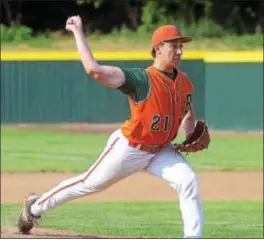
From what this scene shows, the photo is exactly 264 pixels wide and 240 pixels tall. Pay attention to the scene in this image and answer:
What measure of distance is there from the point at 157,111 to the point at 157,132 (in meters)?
0.17

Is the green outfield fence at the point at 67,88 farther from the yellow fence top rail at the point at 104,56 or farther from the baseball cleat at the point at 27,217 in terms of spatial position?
the baseball cleat at the point at 27,217

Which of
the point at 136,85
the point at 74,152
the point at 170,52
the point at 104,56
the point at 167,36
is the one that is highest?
the point at 167,36

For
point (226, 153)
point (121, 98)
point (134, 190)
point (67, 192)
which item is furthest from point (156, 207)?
point (121, 98)

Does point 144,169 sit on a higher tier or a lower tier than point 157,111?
lower

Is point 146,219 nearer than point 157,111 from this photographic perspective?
No

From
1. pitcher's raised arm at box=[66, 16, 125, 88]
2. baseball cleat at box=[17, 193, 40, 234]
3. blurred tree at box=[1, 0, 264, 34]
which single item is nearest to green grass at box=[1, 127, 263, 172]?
baseball cleat at box=[17, 193, 40, 234]

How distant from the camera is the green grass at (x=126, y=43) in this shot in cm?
2884

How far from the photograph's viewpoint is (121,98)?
917 inches

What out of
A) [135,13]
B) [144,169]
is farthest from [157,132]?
[135,13]

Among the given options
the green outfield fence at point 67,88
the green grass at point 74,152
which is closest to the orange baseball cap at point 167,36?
the green grass at point 74,152

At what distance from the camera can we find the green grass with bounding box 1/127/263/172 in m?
15.7

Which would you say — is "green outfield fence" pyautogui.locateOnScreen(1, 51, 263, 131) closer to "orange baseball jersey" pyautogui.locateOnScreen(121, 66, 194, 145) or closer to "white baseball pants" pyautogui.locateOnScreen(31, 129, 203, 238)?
"white baseball pants" pyautogui.locateOnScreen(31, 129, 203, 238)

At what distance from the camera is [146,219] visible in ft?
Result: 30.9

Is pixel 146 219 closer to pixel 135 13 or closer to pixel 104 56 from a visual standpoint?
pixel 104 56
